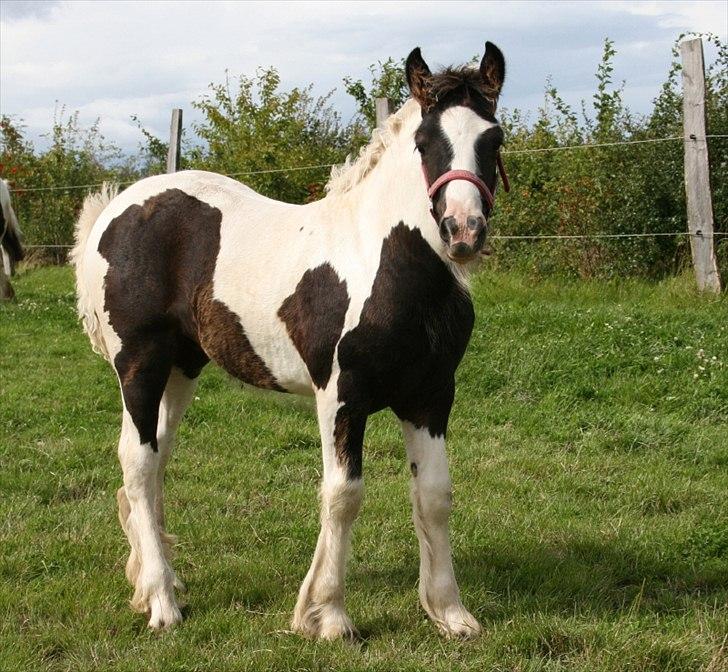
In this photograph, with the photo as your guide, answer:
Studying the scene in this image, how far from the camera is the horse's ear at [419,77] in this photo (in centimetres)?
348

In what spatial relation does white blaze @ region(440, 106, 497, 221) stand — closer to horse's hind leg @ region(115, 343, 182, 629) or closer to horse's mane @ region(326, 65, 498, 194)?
horse's mane @ region(326, 65, 498, 194)

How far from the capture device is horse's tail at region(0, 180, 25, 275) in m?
12.9

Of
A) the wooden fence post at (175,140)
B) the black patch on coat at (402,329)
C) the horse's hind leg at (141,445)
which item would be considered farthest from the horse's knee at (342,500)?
the wooden fence post at (175,140)

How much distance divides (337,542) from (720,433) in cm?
339

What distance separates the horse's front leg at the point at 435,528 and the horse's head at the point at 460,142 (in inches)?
34.4

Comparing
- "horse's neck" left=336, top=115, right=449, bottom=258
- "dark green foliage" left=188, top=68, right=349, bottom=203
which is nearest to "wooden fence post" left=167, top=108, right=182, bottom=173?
"dark green foliage" left=188, top=68, right=349, bottom=203

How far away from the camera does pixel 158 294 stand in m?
4.21

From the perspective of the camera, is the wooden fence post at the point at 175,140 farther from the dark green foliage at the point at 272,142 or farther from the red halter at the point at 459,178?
the red halter at the point at 459,178

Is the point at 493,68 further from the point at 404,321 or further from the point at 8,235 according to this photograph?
the point at 8,235

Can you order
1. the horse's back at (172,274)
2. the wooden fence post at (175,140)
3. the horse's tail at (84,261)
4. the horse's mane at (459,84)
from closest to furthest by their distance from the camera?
the horse's mane at (459,84) → the horse's back at (172,274) → the horse's tail at (84,261) → the wooden fence post at (175,140)

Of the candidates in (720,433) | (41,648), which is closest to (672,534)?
(720,433)

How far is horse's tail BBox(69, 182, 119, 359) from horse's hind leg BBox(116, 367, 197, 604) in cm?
36

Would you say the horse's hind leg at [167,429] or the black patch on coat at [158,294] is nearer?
the black patch on coat at [158,294]

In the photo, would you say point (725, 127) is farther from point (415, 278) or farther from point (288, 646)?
point (288, 646)
